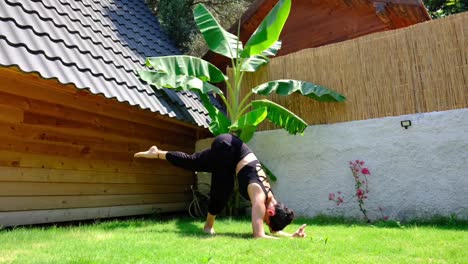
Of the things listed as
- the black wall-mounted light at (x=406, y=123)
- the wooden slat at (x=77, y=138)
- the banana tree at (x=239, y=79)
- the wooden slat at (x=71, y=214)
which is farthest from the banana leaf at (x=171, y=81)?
the black wall-mounted light at (x=406, y=123)

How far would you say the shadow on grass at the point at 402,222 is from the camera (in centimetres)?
486

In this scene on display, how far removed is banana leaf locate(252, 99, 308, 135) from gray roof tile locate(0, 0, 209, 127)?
3.93 feet

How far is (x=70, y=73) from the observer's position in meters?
4.44

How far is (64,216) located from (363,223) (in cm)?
417

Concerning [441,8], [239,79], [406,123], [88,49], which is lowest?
[406,123]

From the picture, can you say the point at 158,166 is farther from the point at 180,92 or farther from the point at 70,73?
the point at 70,73

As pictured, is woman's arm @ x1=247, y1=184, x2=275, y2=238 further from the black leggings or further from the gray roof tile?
the gray roof tile

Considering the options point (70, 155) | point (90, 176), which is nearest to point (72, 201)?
point (90, 176)

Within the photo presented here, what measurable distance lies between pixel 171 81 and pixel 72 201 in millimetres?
2249

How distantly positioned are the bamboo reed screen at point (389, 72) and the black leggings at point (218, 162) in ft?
8.42

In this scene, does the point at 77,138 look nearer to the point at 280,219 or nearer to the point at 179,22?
the point at 280,219

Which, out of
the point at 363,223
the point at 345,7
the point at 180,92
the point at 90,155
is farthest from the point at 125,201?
the point at 345,7

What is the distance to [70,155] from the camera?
5.47 m

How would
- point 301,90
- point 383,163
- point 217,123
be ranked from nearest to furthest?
point 383,163
point 301,90
point 217,123
